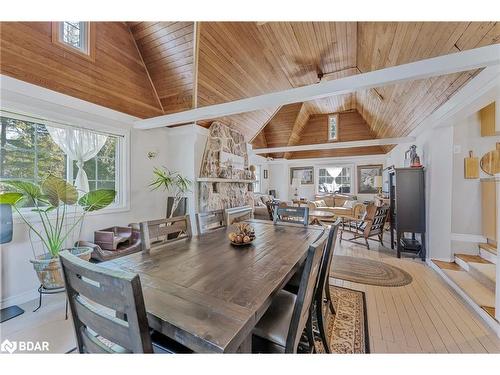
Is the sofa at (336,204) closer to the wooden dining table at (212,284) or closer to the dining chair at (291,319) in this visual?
the wooden dining table at (212,284)

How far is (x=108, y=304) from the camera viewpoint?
0.76 meters

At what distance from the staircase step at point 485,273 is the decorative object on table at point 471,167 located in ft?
4.23

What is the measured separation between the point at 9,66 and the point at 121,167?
66.0 inches

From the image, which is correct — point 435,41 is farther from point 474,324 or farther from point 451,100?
point 474,324

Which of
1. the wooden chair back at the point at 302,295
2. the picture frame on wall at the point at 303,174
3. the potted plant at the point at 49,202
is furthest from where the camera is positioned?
the picture frame on wall at the point at 303,174

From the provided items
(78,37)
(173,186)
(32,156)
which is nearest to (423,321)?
(173,186)

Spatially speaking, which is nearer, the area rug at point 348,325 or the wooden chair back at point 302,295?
the wooden chair back at point 302,295

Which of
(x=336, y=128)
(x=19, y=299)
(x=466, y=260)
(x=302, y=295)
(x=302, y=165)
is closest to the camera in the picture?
(x=302, y=295)

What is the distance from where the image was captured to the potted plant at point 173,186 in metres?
4.14

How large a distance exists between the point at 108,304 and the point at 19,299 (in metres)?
2.76

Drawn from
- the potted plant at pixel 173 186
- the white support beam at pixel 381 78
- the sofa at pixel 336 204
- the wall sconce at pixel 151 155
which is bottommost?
the sofa at pixel 336 204

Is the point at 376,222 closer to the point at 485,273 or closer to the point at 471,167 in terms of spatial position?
the point at 471,167

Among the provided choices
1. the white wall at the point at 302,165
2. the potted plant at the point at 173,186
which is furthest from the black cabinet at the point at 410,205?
the white wall at the point at 302,165

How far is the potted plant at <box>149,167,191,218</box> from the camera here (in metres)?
4.14
